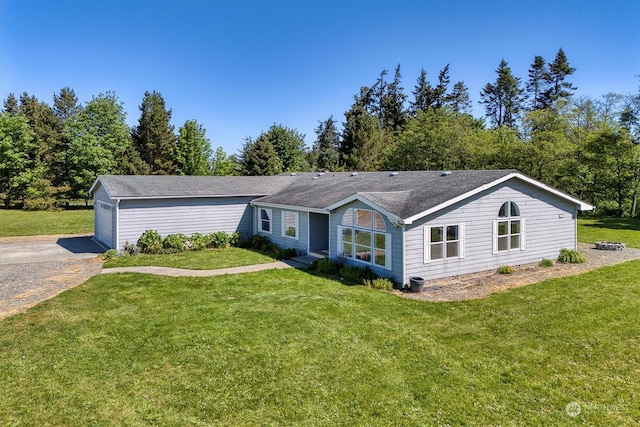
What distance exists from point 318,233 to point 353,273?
4.53m

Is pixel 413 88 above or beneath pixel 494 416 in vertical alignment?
above

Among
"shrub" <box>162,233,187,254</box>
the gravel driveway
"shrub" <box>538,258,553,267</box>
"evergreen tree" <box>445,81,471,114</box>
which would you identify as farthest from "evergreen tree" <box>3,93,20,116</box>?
"shrub" <box>538,258,553,267</box>

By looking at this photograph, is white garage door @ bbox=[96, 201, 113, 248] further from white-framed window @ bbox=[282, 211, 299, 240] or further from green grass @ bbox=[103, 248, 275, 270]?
white-framed window @ bbox=[282, 211, 299, 240]

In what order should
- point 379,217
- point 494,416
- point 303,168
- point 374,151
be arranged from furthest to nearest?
1. point 303,168
2. point 374,151
3. point 379,217
4. point 494,416

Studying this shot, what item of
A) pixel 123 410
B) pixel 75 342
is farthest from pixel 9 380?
pixel 123 410

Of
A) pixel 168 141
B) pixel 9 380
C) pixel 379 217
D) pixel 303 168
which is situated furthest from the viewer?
pixel 303 168

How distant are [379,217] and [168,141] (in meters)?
38.6

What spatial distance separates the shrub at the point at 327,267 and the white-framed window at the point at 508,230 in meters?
5.51

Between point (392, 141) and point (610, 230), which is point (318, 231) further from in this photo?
point (392, 141)

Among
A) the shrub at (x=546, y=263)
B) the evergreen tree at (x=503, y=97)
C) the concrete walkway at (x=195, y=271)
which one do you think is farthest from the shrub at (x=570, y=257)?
the evergreen tree at (x=503, y=97)

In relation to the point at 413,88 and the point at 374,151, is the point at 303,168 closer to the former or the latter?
the point at 374,151

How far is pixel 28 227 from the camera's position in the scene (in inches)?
971

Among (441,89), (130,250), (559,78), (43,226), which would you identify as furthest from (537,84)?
(43,226)

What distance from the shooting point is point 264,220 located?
62.8 ft
